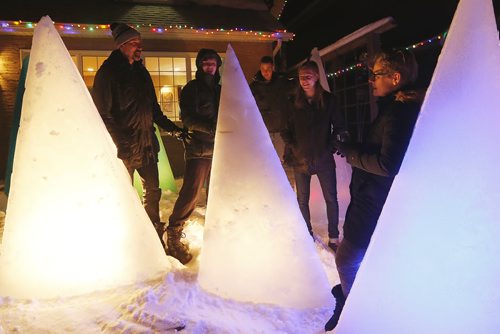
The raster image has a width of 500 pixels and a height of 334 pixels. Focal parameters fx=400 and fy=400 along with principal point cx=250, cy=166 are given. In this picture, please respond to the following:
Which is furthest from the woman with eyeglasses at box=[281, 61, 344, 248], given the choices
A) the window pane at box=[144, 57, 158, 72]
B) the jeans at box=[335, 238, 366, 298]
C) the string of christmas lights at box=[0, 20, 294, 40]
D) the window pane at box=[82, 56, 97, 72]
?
the window pane at box=[82, 56, 97, 72]

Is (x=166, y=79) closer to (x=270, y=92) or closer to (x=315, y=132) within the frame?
(x=270, y=92)

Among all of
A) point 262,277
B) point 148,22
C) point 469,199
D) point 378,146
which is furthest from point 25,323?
point 148,22

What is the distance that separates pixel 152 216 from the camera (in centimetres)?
364

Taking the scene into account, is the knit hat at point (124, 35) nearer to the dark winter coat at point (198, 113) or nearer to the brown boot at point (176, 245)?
the dark winter coat at point (198, 113)

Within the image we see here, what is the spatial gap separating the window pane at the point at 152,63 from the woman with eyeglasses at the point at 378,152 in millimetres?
8517

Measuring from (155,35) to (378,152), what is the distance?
28.5 ft

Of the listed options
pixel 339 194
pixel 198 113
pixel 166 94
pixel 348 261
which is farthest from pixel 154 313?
pixel 166 94

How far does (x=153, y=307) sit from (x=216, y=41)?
28.9 feet

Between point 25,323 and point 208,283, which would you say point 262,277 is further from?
point 25,323

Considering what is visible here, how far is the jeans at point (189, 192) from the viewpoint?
136 inches

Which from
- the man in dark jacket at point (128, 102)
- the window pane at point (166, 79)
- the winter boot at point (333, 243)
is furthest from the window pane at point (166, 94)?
the winter boot at point (333, 243)

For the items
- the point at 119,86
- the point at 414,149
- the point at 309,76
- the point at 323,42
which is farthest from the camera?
the point at 323,42

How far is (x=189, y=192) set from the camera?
3469mm

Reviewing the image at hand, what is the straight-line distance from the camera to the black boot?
2.20 metres
